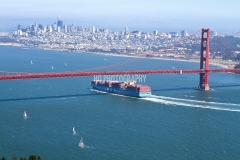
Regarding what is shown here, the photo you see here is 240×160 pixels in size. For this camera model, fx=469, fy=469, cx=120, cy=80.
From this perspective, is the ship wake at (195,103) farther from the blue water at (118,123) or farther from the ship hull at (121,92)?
the ship hull at (121,92)

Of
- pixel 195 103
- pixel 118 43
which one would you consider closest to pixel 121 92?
pixel 195 103

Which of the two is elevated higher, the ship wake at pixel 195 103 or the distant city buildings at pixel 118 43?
the distant city buildings at pixel 118 43

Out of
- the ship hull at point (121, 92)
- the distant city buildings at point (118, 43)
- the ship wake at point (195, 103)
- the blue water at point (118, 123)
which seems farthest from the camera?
the distant city buildings at point (118, 43)

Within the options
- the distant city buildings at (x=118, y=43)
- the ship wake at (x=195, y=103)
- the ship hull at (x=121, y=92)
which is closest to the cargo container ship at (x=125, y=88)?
the ship hull at (x=121, y=92)

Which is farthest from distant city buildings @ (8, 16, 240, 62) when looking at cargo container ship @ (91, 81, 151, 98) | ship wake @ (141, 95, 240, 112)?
ship wake @ (141, 95, 240, 112)

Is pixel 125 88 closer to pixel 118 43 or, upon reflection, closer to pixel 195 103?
pixel 195 103

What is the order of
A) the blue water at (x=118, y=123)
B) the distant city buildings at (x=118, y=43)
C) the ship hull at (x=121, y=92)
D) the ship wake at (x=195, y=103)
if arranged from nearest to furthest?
the blue water at (x=118, y=123) < the ship wake at (x=195, y=103) < the ship hull at (x=121, y=92) < the distant city buildings at (x=118, y=43)

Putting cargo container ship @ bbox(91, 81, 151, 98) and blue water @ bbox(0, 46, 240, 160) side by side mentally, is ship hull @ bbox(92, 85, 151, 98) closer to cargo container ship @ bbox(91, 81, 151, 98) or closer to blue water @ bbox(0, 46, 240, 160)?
cargo container ship @ bbox(91, 81, 151, 98)
